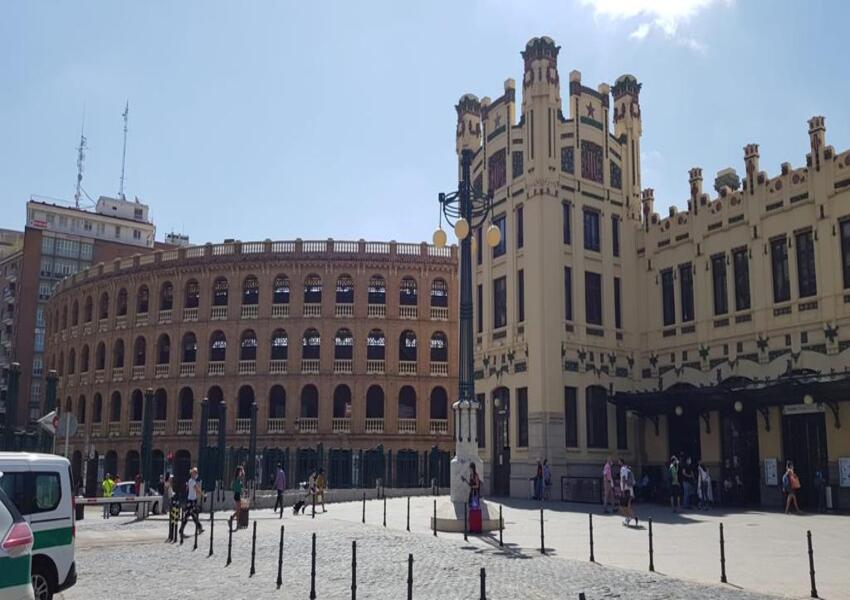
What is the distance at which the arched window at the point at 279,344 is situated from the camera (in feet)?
182

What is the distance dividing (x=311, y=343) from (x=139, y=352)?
1356cm

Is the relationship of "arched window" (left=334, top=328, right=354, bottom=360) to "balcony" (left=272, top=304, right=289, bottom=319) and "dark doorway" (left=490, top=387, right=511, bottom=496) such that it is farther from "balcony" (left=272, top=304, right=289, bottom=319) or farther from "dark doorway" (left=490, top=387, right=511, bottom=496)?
"dark doorway" (left=490, top=387, right=511, bottom=496)

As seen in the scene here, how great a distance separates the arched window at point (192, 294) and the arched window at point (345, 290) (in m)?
9.97

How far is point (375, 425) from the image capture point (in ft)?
176

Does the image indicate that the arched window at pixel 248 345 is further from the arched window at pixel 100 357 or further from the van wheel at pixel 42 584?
the van wheel at pixel 42 584

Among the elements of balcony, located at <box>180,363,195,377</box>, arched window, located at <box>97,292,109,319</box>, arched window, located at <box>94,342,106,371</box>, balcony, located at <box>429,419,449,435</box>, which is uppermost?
arched window, located at <box>97,292,109,319</box>

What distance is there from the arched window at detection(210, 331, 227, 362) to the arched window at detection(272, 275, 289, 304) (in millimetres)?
4493

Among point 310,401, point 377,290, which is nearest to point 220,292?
point 310,401

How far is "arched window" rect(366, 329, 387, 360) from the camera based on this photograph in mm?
55250

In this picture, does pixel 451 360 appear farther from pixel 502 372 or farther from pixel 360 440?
pixel 502 372

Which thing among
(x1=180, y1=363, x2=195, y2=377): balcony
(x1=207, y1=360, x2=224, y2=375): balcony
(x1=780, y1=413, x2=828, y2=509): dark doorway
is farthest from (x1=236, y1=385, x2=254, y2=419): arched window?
(x1=780, y1=413, x2=828, y2=509): dark doorway

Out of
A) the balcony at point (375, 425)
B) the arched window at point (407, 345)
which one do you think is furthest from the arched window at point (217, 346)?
the arched window at point (407, 345)

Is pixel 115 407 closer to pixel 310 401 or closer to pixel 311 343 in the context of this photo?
pixel 310 401

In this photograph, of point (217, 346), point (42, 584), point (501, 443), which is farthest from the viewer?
point (217, 346)
